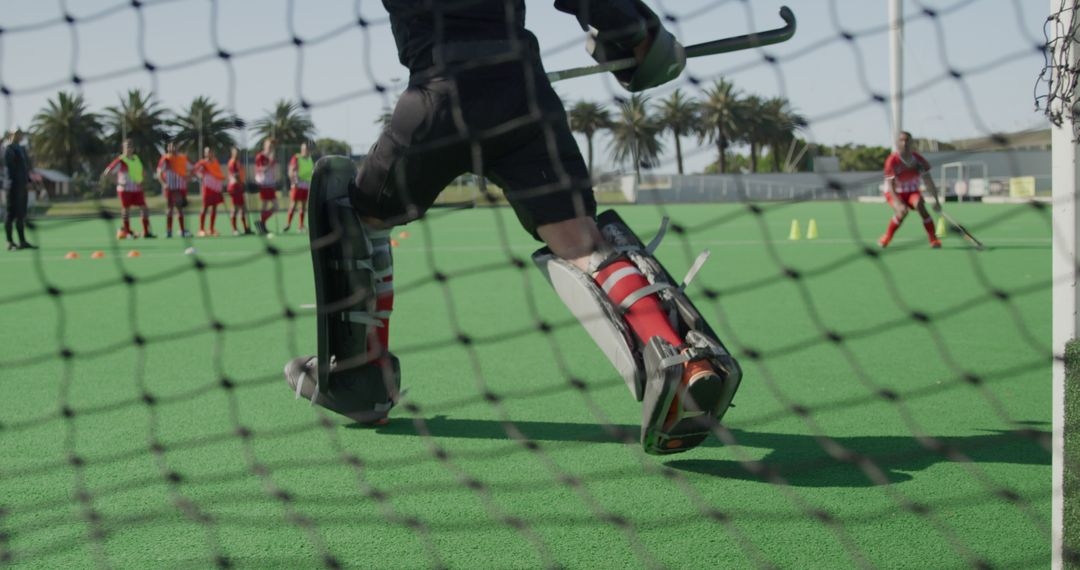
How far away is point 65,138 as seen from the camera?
34156 millimetres

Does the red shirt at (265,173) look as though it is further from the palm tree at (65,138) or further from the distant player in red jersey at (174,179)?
the palm tree at (65,138)

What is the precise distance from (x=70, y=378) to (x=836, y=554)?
3.25 meters

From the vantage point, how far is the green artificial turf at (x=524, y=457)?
7.91 feet

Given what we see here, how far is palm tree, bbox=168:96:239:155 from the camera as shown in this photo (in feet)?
12.5

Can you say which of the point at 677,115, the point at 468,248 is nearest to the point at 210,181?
the point at 468,248

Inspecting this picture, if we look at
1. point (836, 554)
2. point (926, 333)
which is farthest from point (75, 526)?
point (926, 333)

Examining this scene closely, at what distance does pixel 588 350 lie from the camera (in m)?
5.00

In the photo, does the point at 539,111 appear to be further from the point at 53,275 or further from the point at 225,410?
the point at 53,275

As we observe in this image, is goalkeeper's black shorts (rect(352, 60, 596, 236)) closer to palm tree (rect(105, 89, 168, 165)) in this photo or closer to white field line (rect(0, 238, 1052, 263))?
palm tree (rect(105, 89, 168, 165))

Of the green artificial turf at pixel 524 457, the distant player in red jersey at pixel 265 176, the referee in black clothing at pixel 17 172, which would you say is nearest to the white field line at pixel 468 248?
the referee in black clothing at pixel 17 172

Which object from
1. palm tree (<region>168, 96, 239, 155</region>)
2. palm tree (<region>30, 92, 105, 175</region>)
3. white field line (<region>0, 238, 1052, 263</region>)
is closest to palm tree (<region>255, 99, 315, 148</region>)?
palm tree (<region>168, 96, 239, 155</region>)

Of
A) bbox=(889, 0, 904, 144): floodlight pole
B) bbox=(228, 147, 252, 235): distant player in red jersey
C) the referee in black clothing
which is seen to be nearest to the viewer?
bbox=(889, 0, 904, 144): floodlight pole

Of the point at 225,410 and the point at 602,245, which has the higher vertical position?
the point at 602,245

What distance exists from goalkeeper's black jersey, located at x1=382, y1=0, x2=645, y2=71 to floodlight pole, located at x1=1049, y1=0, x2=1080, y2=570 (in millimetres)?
888
